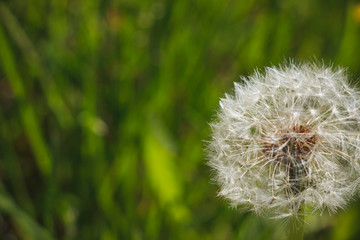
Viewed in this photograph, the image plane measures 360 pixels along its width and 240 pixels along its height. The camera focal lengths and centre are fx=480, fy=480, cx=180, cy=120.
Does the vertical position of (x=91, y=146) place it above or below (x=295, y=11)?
below

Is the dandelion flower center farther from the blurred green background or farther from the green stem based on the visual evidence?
the blurred green background

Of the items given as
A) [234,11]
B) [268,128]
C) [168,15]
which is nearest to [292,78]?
[268,128]

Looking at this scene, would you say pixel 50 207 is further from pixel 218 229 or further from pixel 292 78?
pixel 292 78

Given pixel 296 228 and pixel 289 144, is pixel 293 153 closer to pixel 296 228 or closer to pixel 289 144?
pixel 289 144

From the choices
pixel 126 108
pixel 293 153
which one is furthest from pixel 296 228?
pixel 126 108

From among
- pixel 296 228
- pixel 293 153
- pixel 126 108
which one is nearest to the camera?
pixel 296 228

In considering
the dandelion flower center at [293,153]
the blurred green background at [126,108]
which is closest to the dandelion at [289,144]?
the dandelion flower center at [293,153]
